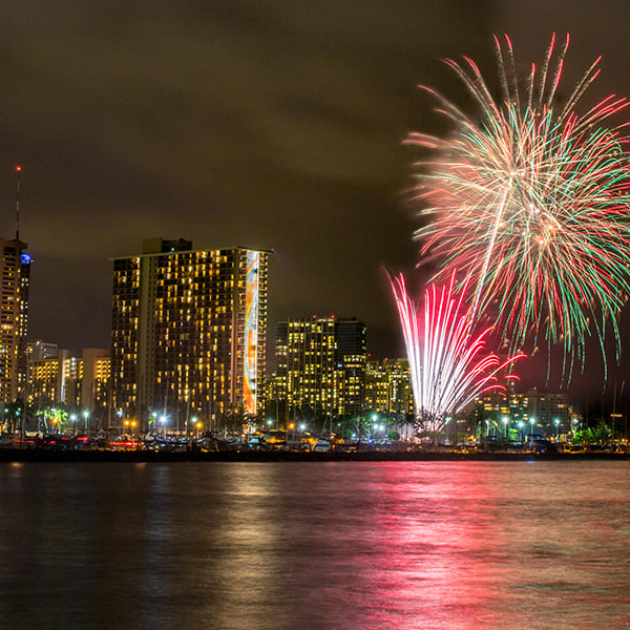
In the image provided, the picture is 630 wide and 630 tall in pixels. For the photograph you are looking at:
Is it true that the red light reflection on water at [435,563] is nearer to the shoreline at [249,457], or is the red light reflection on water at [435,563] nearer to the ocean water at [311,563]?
the ocean water at [311,563]

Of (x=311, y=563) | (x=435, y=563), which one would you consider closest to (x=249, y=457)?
(x=311, y=563)

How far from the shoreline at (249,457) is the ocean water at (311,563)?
5297 cm

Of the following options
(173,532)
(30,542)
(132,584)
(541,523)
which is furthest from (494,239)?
(132,584)

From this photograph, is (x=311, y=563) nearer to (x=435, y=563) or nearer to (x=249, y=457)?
(x=435, y=563)

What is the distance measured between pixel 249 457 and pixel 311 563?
88433mm

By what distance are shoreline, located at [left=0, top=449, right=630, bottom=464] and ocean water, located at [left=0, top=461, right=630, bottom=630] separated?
53.0m

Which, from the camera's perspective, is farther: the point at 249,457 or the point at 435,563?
the point at 249,457

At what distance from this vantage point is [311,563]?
71.9ft

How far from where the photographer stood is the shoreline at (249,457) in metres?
94.3

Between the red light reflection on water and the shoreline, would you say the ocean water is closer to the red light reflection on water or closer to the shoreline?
the red light reflection on water

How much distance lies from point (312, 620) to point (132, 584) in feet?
15.6

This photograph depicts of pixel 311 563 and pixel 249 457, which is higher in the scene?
pixel 249 457

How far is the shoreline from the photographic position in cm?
9431

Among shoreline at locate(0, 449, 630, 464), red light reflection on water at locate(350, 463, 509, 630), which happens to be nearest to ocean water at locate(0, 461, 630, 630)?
red light reflection on water at locate(350, 463, 509, 630)
